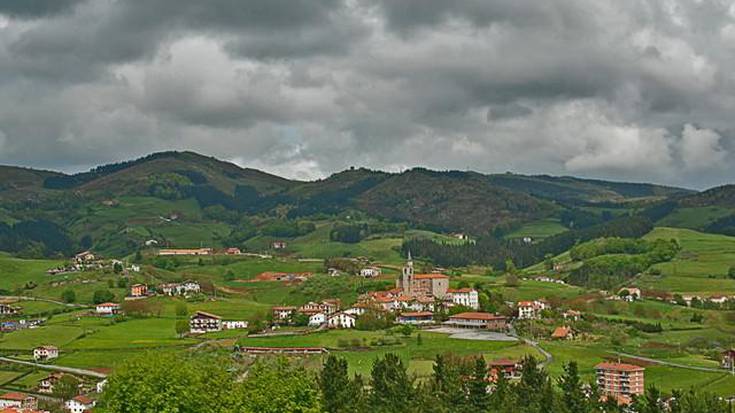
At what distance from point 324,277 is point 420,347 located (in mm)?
64622

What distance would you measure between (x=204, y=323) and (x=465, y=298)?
4576cm

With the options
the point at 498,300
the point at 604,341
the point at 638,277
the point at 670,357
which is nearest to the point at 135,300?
the point at 498,300

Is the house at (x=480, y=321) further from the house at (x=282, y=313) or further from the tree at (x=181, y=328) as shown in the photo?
the tree at (x=181, y=328)

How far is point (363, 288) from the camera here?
164m

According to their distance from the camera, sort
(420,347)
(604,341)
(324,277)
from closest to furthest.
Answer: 1. (420,347)
2. (604,341)
3. (324,277)

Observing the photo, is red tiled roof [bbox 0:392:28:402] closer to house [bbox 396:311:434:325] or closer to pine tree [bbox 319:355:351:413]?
pine tree [bbox 319:355:351:413]

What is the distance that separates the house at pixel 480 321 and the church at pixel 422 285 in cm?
2336

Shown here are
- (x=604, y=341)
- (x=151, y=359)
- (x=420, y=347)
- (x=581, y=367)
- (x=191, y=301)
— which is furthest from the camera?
(x=191, y=301)

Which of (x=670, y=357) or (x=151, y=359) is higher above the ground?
(x=151, y=359)

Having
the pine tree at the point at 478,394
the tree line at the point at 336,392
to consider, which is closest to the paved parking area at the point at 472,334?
the tree line at the point at 336,392

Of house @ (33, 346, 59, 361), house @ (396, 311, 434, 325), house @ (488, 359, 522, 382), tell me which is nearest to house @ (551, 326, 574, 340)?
house @ (396, 311, 434, 325)

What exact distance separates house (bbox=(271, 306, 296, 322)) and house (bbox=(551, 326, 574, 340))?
41574 mm

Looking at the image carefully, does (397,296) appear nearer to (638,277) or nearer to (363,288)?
(363,288)

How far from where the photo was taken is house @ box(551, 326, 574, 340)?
4693 inches
